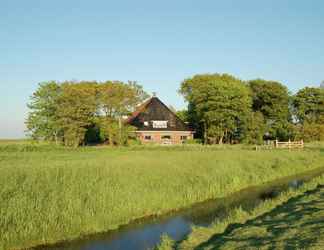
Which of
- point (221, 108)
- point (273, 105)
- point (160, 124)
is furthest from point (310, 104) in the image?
point (160, 124)

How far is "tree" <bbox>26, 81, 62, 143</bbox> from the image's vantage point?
173ft

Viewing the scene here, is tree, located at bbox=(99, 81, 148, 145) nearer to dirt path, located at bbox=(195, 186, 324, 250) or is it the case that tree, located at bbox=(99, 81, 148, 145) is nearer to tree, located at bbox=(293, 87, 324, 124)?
tree, located at bbox=(293, 87, 324, 124)

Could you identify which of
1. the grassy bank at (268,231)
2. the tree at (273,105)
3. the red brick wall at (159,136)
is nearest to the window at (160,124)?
the red brick wall at (159,136)

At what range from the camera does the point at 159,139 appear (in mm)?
57094

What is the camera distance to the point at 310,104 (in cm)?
6581

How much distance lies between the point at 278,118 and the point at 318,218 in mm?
52873

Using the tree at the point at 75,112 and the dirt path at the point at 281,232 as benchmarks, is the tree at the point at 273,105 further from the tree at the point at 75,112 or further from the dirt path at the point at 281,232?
the dirt path at the point at 281,232

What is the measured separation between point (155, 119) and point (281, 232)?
48.6 metres

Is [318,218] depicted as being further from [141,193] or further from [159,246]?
[141,193]

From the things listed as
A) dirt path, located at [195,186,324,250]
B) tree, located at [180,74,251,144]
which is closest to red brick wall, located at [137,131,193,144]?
tree, located at [180,74,251,144]

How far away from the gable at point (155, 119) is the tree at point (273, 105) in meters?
14.0

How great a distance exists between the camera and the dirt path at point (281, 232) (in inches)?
358

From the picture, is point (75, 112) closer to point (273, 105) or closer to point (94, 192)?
point (94, 192)

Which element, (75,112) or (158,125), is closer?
(75,112)
